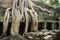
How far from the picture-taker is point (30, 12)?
26.5ft

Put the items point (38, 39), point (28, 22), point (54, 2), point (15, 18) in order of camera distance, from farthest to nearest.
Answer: point (54, 2)
point (28, 22)
point (15, 18)
point (38, 39)

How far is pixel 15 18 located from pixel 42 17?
2.36 meters

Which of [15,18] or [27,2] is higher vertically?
[27,2]

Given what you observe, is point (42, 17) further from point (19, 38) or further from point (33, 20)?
point (19, 38)

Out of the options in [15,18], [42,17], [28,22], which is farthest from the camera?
[42,17]

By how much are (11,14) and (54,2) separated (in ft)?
25.3

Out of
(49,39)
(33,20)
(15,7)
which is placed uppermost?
(15,7)

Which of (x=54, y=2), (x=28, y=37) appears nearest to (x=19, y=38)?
(x=28, y=37)

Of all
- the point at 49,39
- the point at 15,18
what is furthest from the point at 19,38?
the point at 15,18

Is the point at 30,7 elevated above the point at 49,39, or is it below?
above

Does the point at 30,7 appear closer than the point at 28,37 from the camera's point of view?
No

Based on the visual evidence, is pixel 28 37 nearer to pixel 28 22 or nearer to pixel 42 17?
pixel 28 22

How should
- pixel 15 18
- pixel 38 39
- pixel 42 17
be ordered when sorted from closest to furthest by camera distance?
1. pixel 38 39
2. pixel 15 18
3. pixel 42 17

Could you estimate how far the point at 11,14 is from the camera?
25.5 feet
